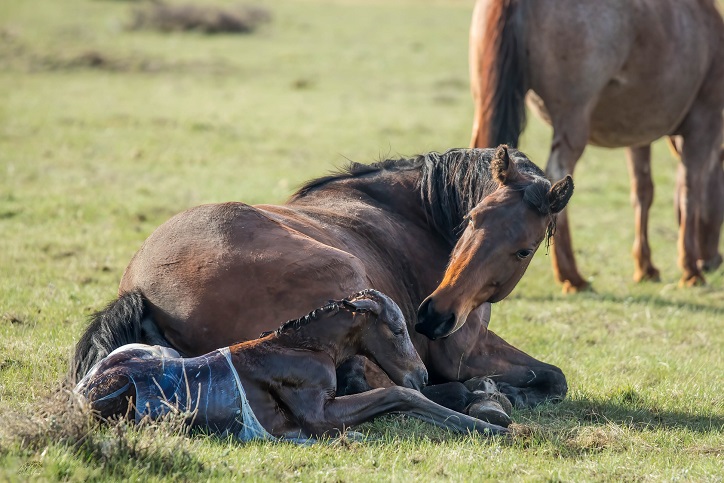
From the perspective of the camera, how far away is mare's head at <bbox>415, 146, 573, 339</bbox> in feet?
15.7

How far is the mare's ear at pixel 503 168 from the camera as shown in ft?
Result: 16.9

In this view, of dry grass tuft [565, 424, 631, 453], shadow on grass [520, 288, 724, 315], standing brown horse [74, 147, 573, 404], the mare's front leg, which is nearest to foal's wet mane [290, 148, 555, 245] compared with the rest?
standing brown horse [74, 147, 573, 404]

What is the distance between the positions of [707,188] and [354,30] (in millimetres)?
20781

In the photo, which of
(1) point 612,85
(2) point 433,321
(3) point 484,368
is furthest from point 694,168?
(2) point 433,321

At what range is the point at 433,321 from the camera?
186 inches

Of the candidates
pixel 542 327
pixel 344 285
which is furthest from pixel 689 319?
pixel 344 285

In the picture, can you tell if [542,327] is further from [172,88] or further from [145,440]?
[172,88]

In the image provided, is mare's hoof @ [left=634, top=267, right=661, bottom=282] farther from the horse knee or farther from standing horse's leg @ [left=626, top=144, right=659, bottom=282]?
the horse knee

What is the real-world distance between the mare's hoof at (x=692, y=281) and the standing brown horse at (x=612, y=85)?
0.04 ft

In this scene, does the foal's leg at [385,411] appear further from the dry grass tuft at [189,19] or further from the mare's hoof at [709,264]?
the dry grass tuft at [189,19]

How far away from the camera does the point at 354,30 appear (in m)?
29.2

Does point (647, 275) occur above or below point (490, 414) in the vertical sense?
below

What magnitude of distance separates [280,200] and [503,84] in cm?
365

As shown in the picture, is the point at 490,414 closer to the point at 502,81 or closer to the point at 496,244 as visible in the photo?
the point at 496,244
